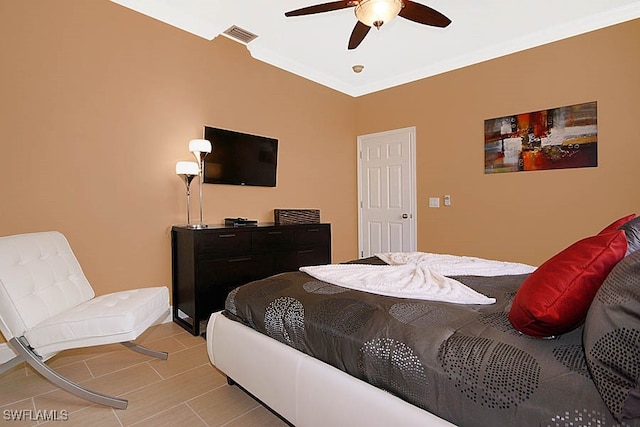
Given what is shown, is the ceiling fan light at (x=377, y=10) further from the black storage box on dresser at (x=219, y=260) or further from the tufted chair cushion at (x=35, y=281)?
the tufted chair cushion at (x=35, y=281)

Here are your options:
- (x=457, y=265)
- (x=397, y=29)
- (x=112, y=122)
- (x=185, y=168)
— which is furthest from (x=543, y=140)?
(x=112, y=122)

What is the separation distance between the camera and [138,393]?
194 cm

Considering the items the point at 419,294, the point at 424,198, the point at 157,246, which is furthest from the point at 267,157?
the point at 419,294

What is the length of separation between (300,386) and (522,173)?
134 inches

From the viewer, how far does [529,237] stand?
363 centimetres

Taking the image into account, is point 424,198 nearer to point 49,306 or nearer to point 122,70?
point 122,70

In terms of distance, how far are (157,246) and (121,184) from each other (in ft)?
2.06

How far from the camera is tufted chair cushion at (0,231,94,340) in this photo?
5.83ft

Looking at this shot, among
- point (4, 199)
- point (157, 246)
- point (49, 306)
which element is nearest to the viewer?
point (49, 306)

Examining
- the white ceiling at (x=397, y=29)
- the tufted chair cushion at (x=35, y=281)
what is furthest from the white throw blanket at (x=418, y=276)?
the white ceiling at (x=397, y=29)

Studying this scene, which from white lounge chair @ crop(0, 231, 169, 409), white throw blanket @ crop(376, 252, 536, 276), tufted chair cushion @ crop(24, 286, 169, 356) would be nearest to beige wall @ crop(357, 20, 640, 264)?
white throw blanket @ crop(376, 252, 536, 276)

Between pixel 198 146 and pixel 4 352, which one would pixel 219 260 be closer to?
pixel 198 146

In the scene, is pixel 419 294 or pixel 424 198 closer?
pixel 419 294

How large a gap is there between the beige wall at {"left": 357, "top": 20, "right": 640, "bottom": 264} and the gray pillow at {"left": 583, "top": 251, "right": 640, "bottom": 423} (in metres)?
2.95
